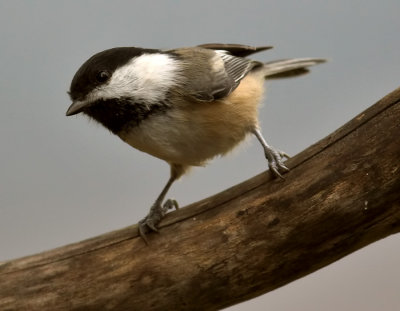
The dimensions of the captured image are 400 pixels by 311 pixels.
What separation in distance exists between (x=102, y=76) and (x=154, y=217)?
0.63 metres

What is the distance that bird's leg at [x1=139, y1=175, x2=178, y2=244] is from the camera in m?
2.18

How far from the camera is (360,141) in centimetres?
185

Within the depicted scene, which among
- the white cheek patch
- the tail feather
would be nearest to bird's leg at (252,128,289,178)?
the white cheek patch

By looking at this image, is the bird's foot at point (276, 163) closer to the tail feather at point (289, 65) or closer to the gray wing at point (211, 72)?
the gray wing at point (211, 72)

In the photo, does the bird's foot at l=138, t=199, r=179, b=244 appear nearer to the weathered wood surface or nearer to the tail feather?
the weathered wood surface

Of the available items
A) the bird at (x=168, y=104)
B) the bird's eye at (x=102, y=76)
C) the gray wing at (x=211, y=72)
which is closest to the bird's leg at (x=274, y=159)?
the bird at (x=168, y=104)

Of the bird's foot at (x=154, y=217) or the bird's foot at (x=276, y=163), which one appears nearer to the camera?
the bird's foot at (x=276, y=163)

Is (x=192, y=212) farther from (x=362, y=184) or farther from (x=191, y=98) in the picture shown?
(x=362, y=184)

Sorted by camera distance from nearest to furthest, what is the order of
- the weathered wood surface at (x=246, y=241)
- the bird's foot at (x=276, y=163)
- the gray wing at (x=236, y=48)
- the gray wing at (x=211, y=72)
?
the weathered wood surface at (x=246, y=241), the bird's foot at (x=276, y=163), the gray wing at (x=211, y=72), the gray wing at (x=236, y=48)

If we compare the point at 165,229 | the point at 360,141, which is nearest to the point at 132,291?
the point at 165,229

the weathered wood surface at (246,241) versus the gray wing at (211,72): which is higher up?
the gray wing at (211,72)

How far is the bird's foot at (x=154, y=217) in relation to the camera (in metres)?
2.18

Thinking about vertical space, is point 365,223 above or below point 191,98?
below

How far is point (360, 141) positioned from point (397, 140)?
13 cm
